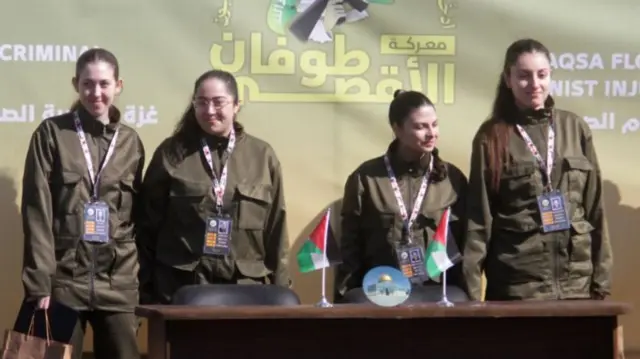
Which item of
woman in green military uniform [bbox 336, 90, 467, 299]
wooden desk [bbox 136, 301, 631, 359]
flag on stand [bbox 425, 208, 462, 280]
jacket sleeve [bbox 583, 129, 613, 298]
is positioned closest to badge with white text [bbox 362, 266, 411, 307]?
wooden desk [bbox 136, 301, 631, 359]

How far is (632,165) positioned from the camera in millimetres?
4871

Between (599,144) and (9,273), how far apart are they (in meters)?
2.53

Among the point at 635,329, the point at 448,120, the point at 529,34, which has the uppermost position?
the point at 529,34

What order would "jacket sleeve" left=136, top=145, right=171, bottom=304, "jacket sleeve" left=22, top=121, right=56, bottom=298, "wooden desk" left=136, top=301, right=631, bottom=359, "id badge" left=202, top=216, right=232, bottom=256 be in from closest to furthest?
"wooden desk" left=136, top=301, right=631, bottom=359 → "jacket sleeve" left=22, top=121, right=56, bottom=298 → "id badge" left=202, top=216, right=232, bottom=256 → "jacket sleeve" left=136, top=145, right=171, bottom=304

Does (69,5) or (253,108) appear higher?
(69,5)

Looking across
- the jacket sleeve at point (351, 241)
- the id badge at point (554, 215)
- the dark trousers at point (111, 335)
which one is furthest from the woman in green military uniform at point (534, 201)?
the dark trousers at point (111, 335)

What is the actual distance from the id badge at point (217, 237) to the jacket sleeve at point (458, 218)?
33.8 inches

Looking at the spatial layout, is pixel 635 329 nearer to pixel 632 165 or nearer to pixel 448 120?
pixel 632 165

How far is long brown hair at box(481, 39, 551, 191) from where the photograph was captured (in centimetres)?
428

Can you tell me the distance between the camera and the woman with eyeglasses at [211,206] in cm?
422

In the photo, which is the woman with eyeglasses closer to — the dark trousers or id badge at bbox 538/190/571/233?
the dark trousers

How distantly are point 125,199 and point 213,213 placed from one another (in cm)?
33

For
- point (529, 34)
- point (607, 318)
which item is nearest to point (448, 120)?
point (529, 34)

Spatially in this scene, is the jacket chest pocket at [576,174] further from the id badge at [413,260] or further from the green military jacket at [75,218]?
the green military jacket at [75,218]
